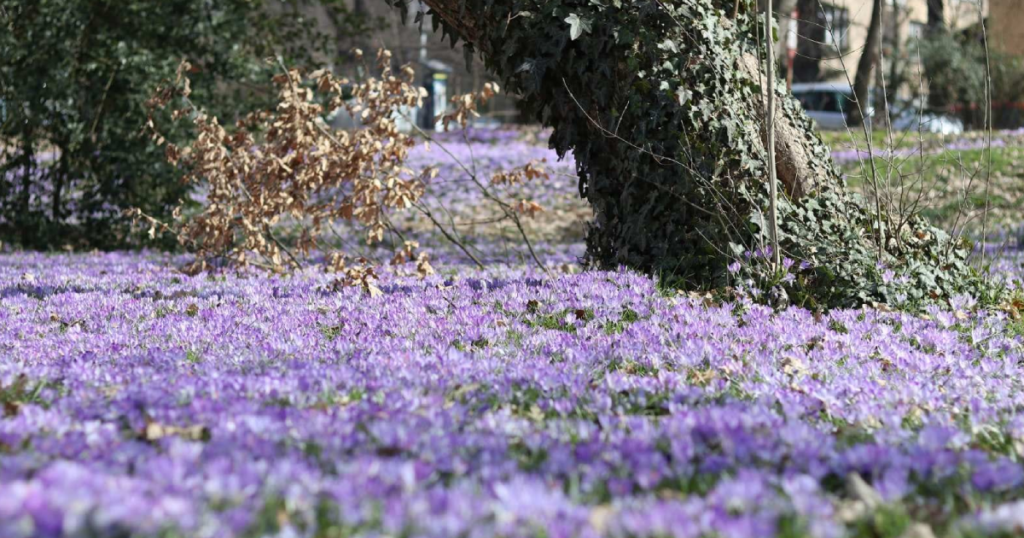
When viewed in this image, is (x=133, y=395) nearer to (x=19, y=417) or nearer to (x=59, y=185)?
(x=19, y=417)

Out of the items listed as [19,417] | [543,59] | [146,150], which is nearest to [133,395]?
[19,417]

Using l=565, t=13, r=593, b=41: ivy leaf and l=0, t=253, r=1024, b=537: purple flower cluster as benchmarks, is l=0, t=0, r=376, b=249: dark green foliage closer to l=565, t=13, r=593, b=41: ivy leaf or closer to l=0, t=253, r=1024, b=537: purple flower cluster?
l=0, t=253, r=1024, b=537: purple flower cluster

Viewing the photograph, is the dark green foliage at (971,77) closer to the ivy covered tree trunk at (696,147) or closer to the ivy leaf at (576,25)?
the ivy covered tree trunk at (696,147)

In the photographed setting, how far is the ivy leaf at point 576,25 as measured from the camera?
6137mm

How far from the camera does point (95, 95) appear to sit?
40.7 feet

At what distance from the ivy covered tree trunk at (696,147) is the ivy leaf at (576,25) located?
0.01 meters

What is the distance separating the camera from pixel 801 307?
231 inches

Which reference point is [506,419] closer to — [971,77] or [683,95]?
[683,95]

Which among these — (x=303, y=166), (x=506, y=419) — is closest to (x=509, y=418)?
(x=506, y=419)

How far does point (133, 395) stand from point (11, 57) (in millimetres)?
10880

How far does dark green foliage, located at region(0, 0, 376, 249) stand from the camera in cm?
1226

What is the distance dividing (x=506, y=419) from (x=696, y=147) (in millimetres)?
3611

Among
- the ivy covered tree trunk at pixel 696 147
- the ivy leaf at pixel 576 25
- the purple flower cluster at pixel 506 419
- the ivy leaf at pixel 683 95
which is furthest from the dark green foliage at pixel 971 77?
the purple flower cluster at pixel 506 419

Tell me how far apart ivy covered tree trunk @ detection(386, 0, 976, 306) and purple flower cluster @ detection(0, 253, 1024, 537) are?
60cm
